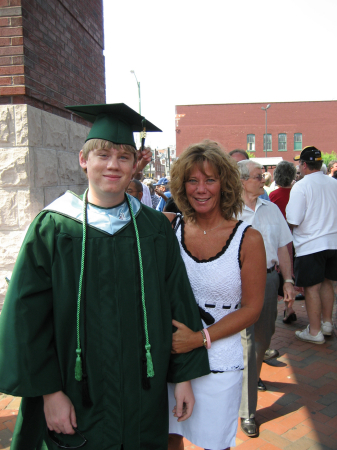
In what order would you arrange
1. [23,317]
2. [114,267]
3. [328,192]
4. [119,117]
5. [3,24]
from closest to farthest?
1. [23,317]
2. [114,267]
3. [119,117]
4. [3,24]
5. [328,192]

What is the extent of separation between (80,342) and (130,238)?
0.46 metres

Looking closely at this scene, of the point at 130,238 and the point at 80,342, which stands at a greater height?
the point at 130,238

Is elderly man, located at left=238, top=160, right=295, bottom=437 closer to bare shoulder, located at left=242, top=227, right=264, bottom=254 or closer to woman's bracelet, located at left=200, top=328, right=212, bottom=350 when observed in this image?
bare shoulder, located at left=242, top=227, right=264, bottom=254

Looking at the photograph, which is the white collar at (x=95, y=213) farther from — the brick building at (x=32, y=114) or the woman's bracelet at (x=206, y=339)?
the brick building at (x=32, y=114)

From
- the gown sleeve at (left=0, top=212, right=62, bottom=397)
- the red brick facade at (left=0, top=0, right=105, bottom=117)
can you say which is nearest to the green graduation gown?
the gown sleeve at (left=0, top=212, right=62, bottom=397)

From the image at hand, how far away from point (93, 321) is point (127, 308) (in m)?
0.14

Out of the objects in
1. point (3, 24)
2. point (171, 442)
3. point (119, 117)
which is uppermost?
point (3, 24)

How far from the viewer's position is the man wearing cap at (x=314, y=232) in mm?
4242

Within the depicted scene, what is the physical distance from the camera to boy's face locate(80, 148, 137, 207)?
5.15 ft

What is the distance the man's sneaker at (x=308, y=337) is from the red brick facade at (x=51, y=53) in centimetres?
385

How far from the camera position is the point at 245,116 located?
51.2 meters

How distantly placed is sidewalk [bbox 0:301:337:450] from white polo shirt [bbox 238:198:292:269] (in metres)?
1.18

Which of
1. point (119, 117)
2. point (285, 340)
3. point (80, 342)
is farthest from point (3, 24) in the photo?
point (285, 340)

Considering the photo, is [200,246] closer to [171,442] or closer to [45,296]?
[45,296]
